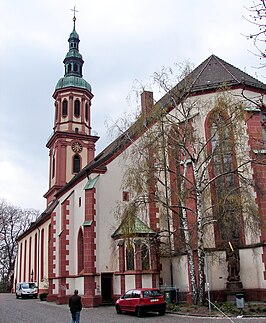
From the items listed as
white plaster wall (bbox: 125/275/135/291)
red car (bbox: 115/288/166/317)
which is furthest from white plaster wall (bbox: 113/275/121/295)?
red car (bbox: 115/288/166/317)

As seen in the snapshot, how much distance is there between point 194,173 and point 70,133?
25.2 metres

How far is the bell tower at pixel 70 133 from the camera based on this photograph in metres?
42.7

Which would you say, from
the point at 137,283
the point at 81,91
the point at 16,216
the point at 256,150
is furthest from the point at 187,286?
the point at 16,216

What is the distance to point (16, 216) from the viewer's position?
6575cm

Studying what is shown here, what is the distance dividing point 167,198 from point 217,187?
2746mm

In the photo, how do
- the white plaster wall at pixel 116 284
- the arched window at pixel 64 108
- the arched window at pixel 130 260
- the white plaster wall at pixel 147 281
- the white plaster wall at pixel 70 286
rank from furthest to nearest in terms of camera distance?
the arched window at pixel 64 108
the white plaster wall at pixel 70 286
the white plaster wall at pixel 116 284
the arched window at pixel 130 260
the white plaster wall at pixel 147 281

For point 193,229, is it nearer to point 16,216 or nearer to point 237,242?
point 237,242

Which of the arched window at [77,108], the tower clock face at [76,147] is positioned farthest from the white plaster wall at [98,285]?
the arched window at [77,108]

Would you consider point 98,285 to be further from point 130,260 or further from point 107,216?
point 107,216

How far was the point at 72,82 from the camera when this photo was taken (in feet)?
147

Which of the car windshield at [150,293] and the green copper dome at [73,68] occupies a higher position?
the green copper dome at [73,68]

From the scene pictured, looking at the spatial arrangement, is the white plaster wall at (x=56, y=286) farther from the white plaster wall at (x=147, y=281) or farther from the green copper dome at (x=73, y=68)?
the green copper dome at (x=73, y=68)

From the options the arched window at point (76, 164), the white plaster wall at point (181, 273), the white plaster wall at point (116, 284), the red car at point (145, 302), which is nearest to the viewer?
the red car at point (145, 302)

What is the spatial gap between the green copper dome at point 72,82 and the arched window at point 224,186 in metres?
26.1
